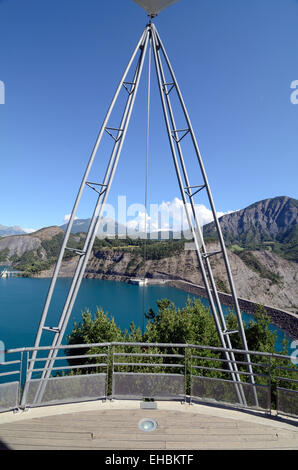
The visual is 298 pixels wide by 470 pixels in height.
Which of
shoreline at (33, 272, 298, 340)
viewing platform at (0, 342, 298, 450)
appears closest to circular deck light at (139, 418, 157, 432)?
viewing platform at (0, 342, 298, 450)

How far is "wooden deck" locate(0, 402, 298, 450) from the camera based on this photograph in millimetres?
3188

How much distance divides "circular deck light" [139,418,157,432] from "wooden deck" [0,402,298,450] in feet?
0.20

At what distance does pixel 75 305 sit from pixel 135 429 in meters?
66.3

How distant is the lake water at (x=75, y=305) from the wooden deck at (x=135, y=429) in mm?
41585

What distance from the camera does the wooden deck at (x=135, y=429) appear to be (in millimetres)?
3188

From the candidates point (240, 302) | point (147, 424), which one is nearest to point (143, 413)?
point (147, 424)

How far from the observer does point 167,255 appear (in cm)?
10138

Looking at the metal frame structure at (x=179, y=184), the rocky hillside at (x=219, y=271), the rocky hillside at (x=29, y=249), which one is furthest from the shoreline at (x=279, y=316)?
the rocky hillside at (x=29, y=249)

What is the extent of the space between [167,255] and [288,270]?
45748 mm

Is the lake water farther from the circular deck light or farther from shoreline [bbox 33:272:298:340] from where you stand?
the circular deck light

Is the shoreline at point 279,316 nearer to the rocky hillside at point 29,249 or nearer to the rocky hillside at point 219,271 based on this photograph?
the rocky hillside at point 219,271

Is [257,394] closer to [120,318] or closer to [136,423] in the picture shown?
[136,423]

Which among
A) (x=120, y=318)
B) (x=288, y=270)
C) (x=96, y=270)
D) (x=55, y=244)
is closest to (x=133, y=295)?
(x=120, y=318)

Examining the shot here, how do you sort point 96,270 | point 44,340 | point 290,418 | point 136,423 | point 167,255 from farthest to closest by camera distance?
point 96,270 < point 167,255 < point 44,340 < point 290,418 < point 136,423
